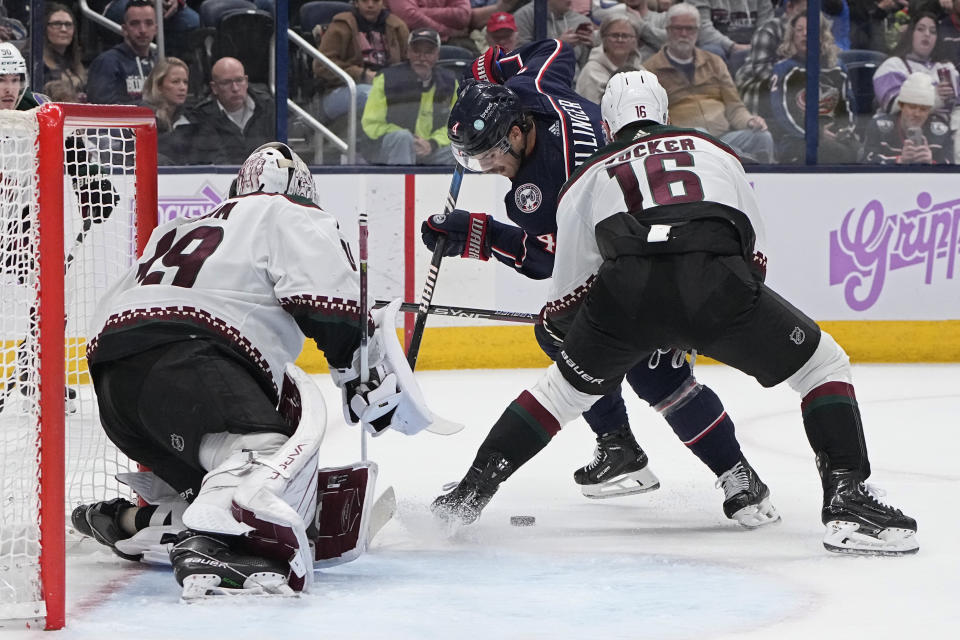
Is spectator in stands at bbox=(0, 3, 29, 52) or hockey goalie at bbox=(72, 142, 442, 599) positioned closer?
hockey goalie at bbox=(72, 142, 442, 599)

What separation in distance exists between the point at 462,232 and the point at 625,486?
744mm

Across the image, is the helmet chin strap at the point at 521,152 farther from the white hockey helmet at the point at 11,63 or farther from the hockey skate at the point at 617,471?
the white hockey helmet at the point at 11,63

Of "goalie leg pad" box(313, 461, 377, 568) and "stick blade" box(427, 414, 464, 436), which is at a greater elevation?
"stick blade" box(427, 414, 464, 436)

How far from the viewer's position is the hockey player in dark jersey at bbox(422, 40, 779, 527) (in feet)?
9.55

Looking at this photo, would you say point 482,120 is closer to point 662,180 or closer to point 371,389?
point 662,180

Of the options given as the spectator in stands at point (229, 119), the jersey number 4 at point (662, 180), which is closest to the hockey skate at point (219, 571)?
the jersey number 4 at point (662, 180)

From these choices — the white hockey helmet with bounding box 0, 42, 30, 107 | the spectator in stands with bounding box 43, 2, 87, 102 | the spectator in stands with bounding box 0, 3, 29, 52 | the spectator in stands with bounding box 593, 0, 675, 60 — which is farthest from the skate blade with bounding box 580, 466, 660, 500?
the spectator in stands with bounding box 0, 3, 29, 52

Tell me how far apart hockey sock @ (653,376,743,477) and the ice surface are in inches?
5.7

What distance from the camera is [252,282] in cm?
235

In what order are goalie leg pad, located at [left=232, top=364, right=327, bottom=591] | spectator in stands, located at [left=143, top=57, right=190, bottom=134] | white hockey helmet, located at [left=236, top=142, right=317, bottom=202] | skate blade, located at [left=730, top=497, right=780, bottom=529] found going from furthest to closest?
spectator in stands, located at [left=143, top=57, right=190, bottom=134], skate blade, located at [left=730, top=497, right=780, bottom=529], white hockey helmet, located at [left=236, top=142, right=317, bottom=202], goalie leg pad, located at [left=232, top=364, right=327, bottom=591]

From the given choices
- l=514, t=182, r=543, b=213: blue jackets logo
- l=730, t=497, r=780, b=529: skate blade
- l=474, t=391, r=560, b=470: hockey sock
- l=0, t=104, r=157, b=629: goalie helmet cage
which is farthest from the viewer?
l=514, t=182, r=543, b=213: blue jackets logo

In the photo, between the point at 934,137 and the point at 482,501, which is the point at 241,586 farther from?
the point at 934,137

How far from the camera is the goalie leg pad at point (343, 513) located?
2469mm

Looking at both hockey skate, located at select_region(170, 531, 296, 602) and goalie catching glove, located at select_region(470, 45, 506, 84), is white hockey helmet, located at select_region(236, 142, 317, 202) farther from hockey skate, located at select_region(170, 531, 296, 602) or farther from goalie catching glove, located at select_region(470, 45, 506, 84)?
goalie catching glove, located at select_region(470, 45, 506, 84)
